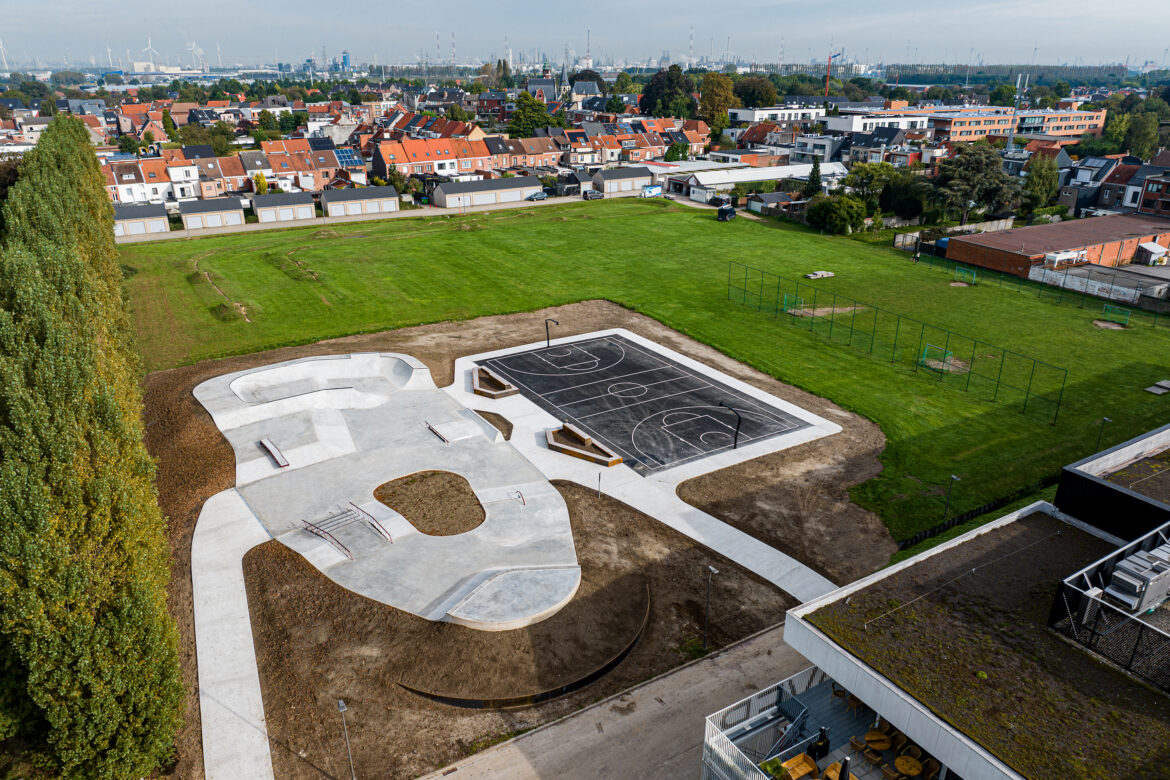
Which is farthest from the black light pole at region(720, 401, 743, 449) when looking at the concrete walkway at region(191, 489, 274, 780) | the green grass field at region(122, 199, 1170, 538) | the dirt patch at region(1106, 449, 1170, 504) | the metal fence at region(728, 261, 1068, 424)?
the concrete walkway at region(191, 489, 274, 780)

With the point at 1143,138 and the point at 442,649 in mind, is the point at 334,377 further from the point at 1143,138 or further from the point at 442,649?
the point at 1143,138

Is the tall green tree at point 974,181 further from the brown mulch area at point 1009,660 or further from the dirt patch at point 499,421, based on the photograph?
the brown mulch area at point 1009,660

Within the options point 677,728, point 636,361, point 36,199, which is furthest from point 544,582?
point 36,199

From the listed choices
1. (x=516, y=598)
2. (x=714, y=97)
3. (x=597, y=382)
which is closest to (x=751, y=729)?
(x=516, y=598)

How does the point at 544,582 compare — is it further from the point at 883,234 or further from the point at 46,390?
the point at 883,234

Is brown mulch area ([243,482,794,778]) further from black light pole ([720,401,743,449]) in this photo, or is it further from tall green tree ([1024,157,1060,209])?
tall green tree ([1024,157,1060,209])
